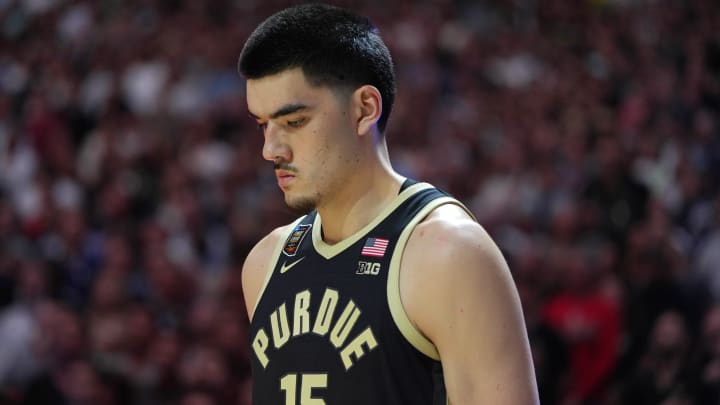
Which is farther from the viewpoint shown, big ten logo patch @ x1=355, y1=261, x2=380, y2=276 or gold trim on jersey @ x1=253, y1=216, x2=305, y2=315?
gold trim on jersey @ x1=253, y1=216, x2=305, y2=315

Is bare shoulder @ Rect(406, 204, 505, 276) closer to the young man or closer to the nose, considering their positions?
the young man

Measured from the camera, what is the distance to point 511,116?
9812 millimetres

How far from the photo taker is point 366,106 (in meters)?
2.67

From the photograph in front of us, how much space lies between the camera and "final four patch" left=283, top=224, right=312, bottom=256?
288 centimetres

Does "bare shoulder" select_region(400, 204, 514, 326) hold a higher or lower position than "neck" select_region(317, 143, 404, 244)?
lower

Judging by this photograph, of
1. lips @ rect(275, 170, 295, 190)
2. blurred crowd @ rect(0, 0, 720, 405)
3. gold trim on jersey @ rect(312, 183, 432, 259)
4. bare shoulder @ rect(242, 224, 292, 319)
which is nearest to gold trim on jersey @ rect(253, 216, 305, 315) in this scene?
bare shoulder @ rect(242, 224, 292, 319)

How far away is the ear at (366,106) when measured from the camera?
2662 mm

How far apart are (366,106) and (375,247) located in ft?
1.12

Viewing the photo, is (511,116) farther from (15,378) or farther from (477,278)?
(477,278)

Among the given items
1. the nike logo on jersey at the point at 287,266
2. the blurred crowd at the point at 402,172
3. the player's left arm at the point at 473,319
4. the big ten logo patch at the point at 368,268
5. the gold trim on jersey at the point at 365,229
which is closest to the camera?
the player's left arm at the point at 473,319

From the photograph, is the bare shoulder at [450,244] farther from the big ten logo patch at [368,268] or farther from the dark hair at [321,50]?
the dark hair at [321,50]

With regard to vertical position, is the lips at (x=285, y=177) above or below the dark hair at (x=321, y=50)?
below

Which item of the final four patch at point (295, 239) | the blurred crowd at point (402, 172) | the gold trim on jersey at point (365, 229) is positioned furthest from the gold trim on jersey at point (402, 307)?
the blurred crowd at point (402, 172)

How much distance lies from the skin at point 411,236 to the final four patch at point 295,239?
0.05 metres
